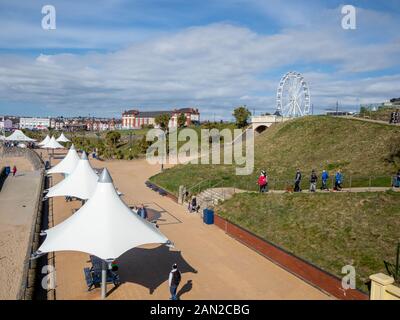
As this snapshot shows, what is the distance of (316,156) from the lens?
102 ft

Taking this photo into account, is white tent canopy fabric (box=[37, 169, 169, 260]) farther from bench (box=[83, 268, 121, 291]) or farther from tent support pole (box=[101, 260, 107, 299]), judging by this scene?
bench (box=[83, 268, 121, 291])

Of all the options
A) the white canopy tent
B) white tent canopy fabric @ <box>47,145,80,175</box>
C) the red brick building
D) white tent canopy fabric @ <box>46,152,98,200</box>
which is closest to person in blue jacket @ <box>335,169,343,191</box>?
the white canopy tent

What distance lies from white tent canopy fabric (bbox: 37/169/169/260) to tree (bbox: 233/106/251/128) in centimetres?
4435

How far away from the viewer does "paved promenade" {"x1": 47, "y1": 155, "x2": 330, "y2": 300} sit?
1248cm

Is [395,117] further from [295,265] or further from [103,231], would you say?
[103,231]

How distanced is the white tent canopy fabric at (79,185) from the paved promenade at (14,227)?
3.18 metres

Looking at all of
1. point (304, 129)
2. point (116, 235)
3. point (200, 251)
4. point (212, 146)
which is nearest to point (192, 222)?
point (200, 251)

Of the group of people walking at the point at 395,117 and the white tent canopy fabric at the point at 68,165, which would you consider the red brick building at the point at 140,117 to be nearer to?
the group of people walking at the point at 395,117

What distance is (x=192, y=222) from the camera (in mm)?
21531

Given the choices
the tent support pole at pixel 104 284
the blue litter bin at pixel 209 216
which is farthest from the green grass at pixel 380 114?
the tent support pole at pixel 104 284

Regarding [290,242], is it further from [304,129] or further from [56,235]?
[304,129]

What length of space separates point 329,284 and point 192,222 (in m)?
10.2

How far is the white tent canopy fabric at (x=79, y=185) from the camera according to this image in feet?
59.9
